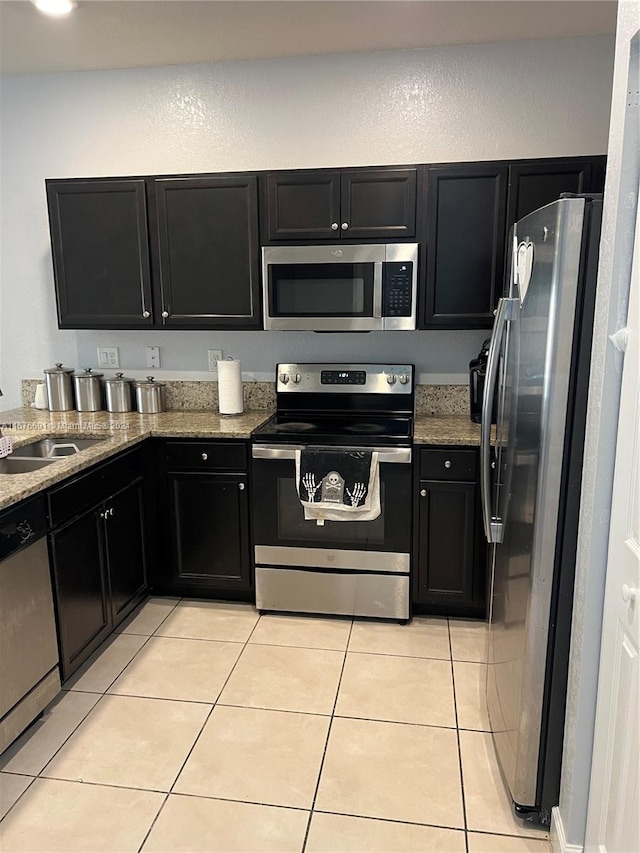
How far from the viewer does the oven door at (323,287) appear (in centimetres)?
278

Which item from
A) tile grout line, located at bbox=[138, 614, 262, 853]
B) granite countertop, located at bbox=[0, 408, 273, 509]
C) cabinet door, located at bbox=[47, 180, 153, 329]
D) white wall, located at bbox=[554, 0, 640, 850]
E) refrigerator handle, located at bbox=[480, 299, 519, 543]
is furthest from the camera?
cabinet door, located at bbox=[47, 180, 153, 329]

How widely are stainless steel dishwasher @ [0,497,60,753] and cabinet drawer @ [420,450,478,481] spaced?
1545 mm

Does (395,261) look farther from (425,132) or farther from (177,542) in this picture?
(177,542)

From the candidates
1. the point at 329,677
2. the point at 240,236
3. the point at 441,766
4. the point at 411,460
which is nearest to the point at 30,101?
the point at 240,236

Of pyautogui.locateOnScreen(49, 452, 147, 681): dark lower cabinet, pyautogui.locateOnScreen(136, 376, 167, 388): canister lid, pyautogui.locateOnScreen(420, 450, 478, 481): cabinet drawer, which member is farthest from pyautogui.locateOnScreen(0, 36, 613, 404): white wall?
pyautogui.locateOnScreen(49, 452, 147, 681): dark lower cabinet

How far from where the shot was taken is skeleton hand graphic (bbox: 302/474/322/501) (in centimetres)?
271

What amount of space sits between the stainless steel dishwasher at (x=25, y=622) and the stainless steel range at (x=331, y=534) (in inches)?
38.6

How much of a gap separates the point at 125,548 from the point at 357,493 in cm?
108

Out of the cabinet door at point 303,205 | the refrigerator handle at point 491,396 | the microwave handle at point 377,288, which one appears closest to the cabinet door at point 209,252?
the cabinet door at point 303,205

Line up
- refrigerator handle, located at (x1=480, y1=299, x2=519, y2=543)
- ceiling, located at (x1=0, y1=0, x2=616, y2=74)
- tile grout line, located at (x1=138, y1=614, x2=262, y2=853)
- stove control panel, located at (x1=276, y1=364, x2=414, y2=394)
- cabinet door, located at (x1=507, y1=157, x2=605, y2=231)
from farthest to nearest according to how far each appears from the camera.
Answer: stove control panel, located at (x1=276, y1=364, x2=414, y2=394), cabinet door, located at (x1=507, y1=157, x2=605, y2=231), ceiling, located at (x1=0, y1=0, x2=616, y2=74), refrigerator handle, located at (x1=480, y1=299, x2=519, y2=543), tile grout line, located at (x1=138, y1=614, x2=262, y2=853)

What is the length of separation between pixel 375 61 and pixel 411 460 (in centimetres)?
192

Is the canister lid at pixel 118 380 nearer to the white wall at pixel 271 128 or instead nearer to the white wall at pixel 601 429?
the white wall at pixel 271 128

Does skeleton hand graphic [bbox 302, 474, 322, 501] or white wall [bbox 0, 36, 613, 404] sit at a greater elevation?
white wall [bbox 0, 36, 613, 404]

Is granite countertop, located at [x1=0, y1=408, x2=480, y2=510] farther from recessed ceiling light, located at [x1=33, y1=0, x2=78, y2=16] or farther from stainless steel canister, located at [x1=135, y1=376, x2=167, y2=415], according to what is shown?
recessed ceiling light, located at [x1=33, y1=0, x2=78, y2=16]
